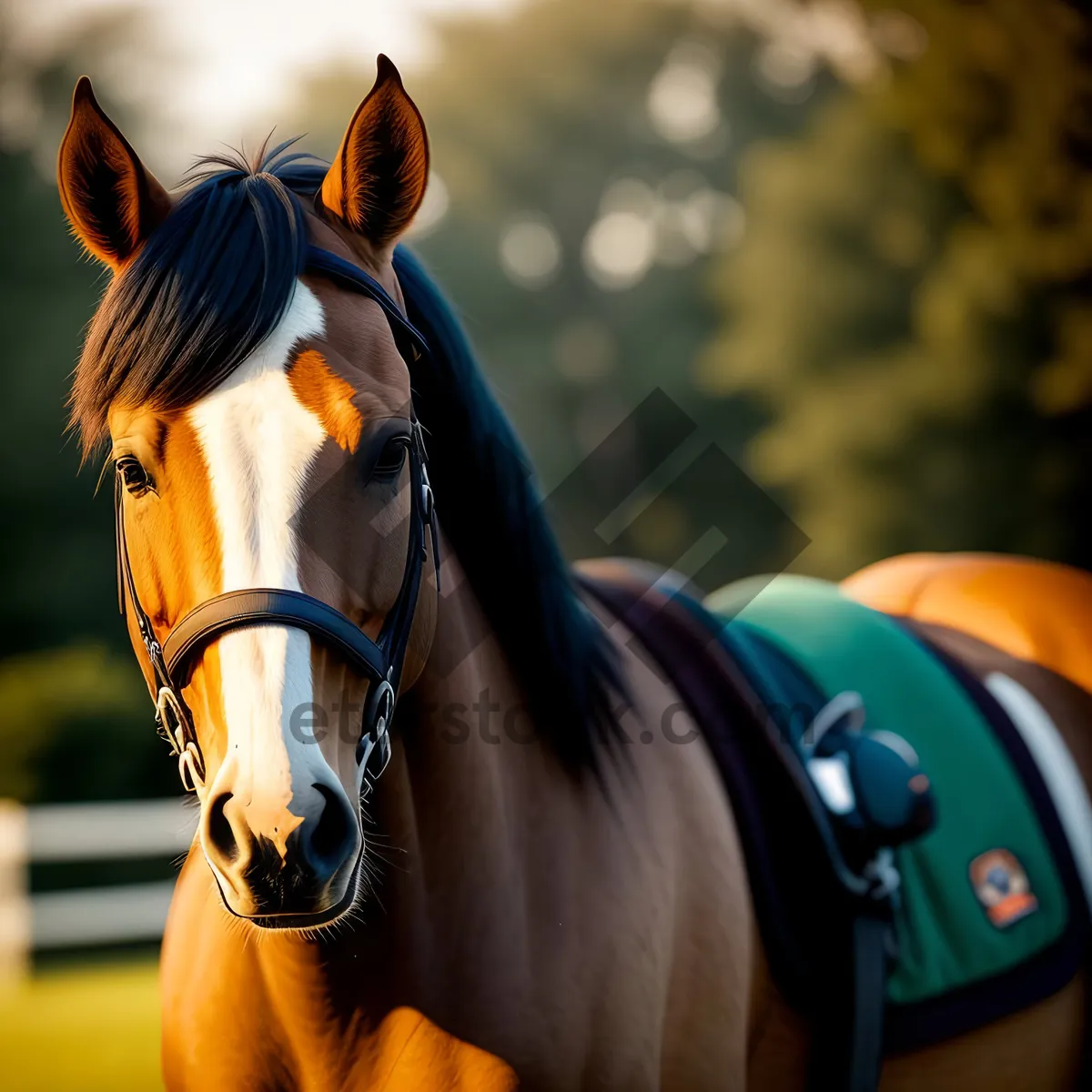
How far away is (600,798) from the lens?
208 centimetres

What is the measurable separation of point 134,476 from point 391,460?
0.38m

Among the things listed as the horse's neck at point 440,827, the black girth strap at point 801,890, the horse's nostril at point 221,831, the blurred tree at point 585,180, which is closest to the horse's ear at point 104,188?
the horse's neck at point 440,827

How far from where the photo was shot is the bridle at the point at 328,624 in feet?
5.22

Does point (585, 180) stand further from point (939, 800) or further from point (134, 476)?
point (134, 476)

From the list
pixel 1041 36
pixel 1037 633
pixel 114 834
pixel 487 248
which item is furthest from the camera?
pixel 487 248

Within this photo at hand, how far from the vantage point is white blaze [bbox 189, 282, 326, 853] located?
1524 mm

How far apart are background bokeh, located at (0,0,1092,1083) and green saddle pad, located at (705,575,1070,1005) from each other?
3.49 m

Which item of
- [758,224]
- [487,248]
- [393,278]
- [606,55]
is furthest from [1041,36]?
[606,55]

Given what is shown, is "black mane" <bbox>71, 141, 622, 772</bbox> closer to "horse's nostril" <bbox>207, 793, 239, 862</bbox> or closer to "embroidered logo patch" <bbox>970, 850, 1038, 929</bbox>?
"horse's nostril" <bbox>207, 793, 239, 862</bbox>

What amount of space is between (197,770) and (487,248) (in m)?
29.0

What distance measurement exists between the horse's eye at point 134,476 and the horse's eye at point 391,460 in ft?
1.09

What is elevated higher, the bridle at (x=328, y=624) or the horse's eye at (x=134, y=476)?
the horse's eye at (x=134, y=476)

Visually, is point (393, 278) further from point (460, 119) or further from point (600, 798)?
point (460, 119)

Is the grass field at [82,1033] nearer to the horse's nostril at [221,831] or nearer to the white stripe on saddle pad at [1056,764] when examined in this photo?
the white stripe on saddle pad at [1056,764]
